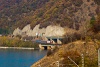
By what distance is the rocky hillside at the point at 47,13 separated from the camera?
89562 mm

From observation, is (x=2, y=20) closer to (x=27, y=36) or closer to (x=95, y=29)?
(x=27, y=36)

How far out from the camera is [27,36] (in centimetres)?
10075

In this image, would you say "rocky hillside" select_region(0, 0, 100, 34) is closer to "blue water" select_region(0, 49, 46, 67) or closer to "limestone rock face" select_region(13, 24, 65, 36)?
"limestone rock face" select_region(13, 24, 65, 36)

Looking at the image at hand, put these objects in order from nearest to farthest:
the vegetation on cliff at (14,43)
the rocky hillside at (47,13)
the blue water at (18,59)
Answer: the blue water at (18,59) → the vegetation on cliff at (14,43) → the rocky hillside at (47,13)

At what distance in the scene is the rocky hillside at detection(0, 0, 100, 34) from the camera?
3526 inches

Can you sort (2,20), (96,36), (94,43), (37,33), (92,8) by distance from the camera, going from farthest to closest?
(2,20) → (37,33) → (92,8) → (96,36) → (94,43)

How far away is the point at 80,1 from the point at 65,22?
6.25 metres

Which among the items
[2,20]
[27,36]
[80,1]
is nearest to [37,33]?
[27,36]

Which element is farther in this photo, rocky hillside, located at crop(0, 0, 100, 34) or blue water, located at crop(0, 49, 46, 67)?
rocky hillside, located at crop(0, 0, 100, 34)

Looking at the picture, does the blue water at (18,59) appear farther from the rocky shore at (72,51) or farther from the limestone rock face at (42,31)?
the limestone rock face at (42,31)

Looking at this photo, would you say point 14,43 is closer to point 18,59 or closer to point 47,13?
point 47,13

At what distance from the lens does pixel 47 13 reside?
10094 centimetres

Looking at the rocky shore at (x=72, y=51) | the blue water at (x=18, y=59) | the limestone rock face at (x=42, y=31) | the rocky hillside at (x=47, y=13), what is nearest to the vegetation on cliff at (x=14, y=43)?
the limestone rock face at (x=42, y=31)

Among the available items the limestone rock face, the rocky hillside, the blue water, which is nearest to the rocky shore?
the blue water
